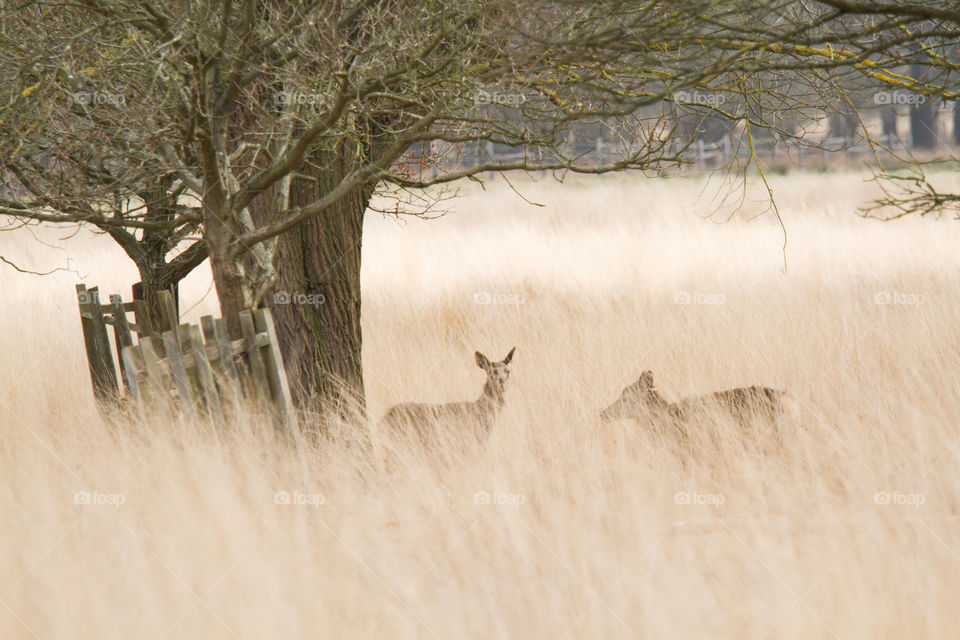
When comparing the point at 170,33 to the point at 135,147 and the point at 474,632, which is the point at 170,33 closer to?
the point at 135,147

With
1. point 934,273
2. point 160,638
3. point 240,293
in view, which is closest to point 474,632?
point 160,638

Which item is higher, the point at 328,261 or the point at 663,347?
the point at 328,261

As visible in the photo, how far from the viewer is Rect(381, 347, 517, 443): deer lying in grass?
19.3 feet

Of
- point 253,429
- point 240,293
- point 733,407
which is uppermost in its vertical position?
point 240,293

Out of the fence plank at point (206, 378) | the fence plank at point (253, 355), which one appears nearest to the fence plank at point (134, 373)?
the fence plank at point (206, 378)

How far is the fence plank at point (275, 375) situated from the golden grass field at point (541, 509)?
254mm

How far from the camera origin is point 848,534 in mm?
4316

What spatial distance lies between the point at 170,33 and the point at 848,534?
13.8 feet

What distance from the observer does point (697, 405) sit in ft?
19.7

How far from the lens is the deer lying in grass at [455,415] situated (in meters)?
5.88

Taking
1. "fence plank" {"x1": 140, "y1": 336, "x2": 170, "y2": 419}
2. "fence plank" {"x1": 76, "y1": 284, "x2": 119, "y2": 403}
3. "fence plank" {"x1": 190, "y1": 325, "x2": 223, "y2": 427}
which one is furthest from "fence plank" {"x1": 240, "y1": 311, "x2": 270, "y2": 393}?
"fence plank" {"x1": 76, "y1": 284, "x2": 119, "y2": 403}

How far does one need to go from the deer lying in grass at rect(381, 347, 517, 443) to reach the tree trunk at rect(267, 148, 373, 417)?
360 mm
